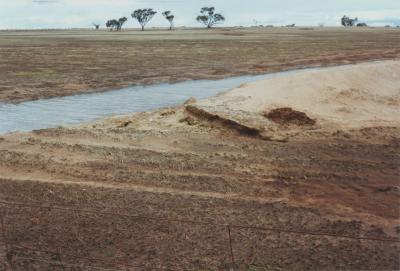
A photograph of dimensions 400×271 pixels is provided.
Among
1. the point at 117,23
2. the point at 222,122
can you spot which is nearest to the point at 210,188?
the point at 222,122

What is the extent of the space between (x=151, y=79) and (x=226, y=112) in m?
15.4

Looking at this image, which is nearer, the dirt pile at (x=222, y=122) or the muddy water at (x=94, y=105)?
the dirt pile at (x=222, y=122)

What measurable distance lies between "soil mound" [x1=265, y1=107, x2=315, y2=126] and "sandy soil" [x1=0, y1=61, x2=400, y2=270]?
0.03 metres

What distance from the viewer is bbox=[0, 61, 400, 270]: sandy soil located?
7.63m

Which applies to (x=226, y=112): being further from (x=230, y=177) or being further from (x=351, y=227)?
(x=351, y=227)

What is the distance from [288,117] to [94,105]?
28.9ft

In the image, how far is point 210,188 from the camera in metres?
10.4

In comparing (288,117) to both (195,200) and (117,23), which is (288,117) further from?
(117,23)

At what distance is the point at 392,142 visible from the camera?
14.2 metres

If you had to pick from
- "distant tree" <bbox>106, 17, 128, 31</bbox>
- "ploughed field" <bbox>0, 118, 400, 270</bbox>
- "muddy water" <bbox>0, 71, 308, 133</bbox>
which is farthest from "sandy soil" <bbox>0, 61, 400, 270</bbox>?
"distant tree" <bbox>106, 17, 128, 31</bbox>

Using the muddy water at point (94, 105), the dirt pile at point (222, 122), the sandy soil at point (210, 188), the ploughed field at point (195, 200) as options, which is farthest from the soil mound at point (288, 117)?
the muddy water at point (94, 105)

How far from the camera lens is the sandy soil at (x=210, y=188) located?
7633mm

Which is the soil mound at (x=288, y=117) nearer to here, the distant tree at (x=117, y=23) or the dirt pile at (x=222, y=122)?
the dirt pile at (x=222, y=122)

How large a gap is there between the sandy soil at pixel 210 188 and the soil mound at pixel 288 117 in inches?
1.3
